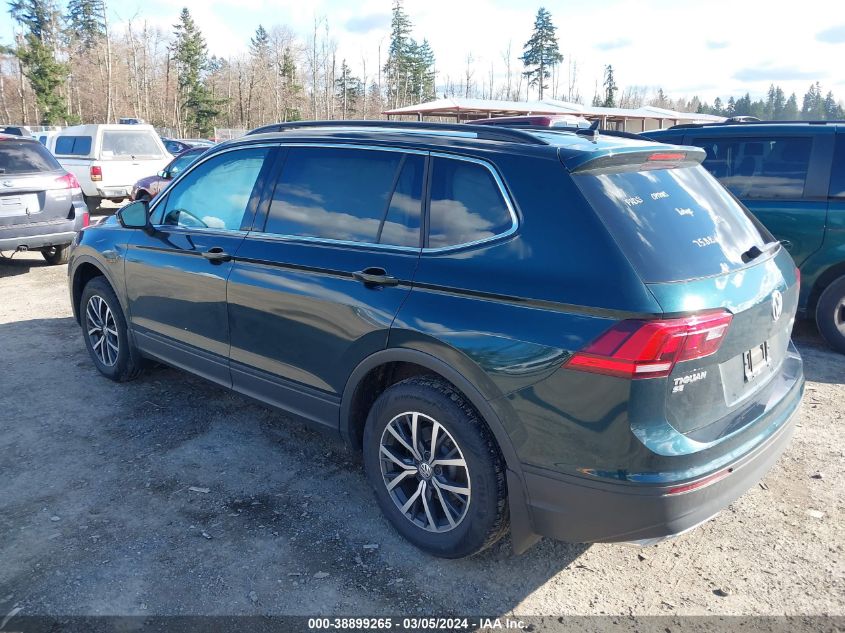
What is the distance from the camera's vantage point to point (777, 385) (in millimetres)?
3018

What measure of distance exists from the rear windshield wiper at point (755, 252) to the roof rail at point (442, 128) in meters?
1.01

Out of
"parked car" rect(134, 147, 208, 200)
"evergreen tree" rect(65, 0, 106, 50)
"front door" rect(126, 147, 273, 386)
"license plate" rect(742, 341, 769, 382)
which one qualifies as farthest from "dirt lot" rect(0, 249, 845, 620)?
"evergreen tree" rect(65, 0, 106, 50)

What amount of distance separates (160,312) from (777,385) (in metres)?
3.74

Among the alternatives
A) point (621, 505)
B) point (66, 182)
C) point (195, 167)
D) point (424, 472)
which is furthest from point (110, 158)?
point (621, 505)

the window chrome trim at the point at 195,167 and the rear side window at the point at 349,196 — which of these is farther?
the window chrome trim at the point at 195,167

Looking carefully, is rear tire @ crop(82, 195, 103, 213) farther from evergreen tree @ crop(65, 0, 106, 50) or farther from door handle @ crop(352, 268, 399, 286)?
evergreen tree @ crop(65, 0, 106, 50)

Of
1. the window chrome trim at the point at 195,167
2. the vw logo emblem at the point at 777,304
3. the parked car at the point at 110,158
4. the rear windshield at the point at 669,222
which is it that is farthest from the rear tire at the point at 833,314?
the parked car at the point at 110,158

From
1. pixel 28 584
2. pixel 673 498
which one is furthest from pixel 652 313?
pixel 28 584

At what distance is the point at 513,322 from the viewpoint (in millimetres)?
2592

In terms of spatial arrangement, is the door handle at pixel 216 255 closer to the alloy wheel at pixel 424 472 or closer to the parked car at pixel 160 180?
the alloy wheel at pixel 424 472

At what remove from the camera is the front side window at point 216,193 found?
156 inches

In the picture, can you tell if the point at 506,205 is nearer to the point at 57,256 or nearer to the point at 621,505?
the point at 621,505

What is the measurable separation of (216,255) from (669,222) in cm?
255

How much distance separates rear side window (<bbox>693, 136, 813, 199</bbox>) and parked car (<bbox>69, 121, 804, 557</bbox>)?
321 cm
